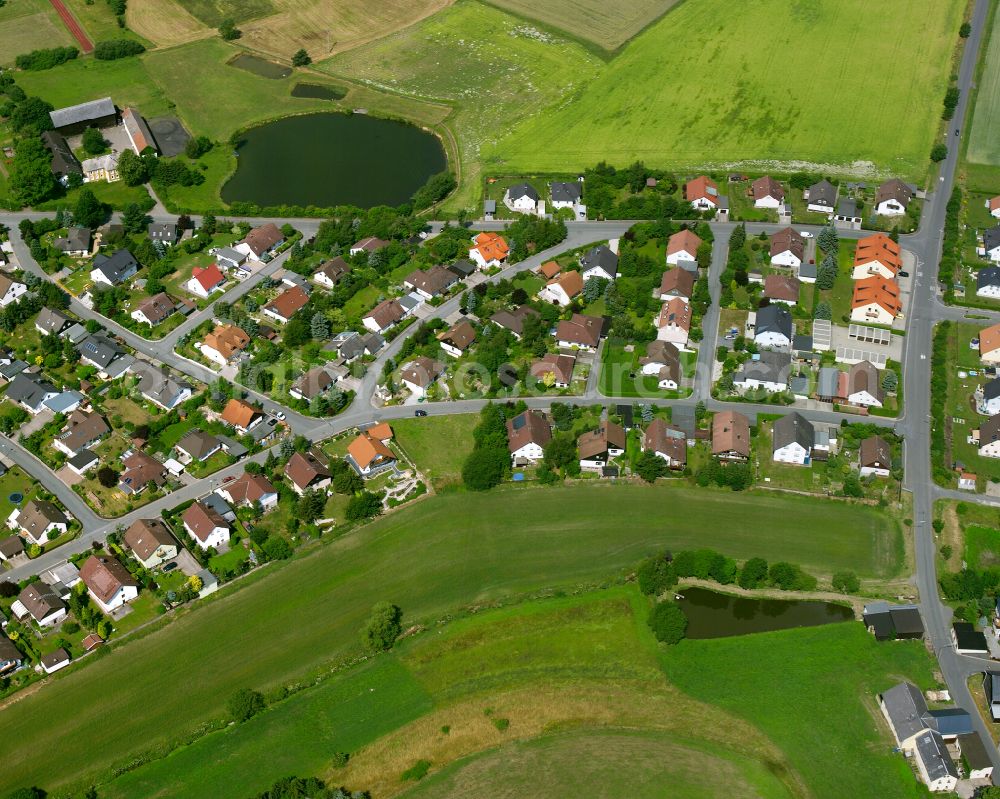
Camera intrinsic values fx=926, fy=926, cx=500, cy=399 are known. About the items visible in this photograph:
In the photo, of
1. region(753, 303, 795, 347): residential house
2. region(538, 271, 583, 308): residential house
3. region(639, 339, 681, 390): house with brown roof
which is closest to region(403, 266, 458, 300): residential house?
region(538, 271, 583, 308): residential house

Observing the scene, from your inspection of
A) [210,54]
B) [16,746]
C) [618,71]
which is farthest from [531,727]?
[210,54]

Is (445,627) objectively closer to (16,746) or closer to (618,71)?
(16,746)

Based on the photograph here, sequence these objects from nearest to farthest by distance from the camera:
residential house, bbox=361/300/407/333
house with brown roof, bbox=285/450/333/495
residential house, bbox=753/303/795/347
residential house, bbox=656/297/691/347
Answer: house with brown roof, bbox=285/450/333/495 → residential house, bbox=753/303/795/347 → residential house, bbox=656/297/691/347 → residential house, bbox=361/300/407/333

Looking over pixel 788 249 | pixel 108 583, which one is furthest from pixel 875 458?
pixel 108 583

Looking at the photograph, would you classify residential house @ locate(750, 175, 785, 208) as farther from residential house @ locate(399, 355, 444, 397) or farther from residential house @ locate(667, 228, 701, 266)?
residential house @ locate(399, 355, 444, 397)

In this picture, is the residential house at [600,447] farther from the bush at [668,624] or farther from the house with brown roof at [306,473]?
the house with brown roof at [306,473]

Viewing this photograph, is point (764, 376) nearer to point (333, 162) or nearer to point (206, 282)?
point (206, 282)
